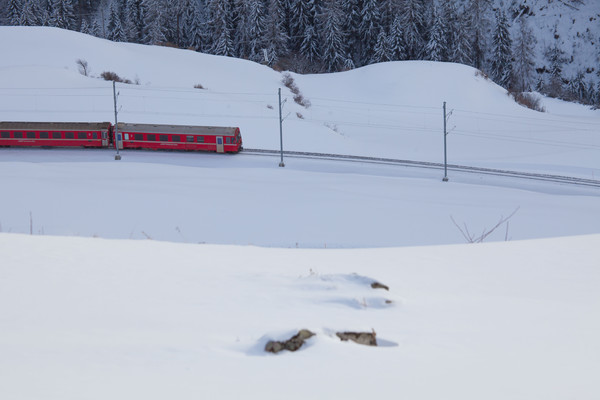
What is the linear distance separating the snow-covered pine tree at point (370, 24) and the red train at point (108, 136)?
186ft

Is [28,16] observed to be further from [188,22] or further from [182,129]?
[182,129]

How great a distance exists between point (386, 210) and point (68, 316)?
1087 inches

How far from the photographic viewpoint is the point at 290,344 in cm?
663

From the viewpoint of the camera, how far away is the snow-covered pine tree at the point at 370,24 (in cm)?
9550

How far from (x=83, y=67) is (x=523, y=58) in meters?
59.0

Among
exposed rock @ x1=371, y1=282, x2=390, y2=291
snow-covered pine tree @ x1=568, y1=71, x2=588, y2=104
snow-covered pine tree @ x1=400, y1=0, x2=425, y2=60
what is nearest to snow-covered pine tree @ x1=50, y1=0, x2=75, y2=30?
snow-covered pine tree @ x1=400, y1=0, x2=425, y2=60

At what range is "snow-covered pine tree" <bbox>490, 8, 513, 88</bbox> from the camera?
9056 cm

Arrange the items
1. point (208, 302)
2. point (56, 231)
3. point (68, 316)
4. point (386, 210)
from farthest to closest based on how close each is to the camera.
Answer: point (386, 210), point (56, 231), point (208, 302), point (68, 316)

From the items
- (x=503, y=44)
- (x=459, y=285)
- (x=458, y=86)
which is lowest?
(x=459, y=285)

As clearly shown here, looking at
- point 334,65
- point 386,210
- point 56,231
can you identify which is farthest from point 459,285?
point 334,65

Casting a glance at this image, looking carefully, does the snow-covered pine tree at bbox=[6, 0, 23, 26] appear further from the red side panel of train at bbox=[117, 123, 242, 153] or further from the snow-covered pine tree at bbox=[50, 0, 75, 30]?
the red side panel of train at bbox=[117, 123, 242, 153]

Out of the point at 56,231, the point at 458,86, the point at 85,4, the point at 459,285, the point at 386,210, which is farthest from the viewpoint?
the point at 85,4

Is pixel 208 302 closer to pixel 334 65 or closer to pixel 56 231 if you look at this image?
pixel 56 231

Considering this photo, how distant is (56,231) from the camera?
1117 inches
